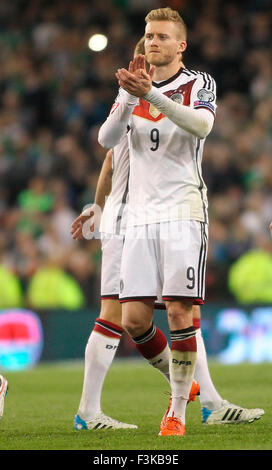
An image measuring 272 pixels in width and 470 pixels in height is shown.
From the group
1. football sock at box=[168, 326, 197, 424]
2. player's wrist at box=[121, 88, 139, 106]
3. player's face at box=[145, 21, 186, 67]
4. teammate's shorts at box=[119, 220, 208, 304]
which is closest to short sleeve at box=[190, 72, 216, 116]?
player's face at box=[145, 21, 186, 67]

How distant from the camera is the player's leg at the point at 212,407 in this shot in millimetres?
6398

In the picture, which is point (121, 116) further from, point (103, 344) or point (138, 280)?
point (103, 344)

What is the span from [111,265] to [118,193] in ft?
1.48

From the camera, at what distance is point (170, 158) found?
5.89 metres

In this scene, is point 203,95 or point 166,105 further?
point 203,95

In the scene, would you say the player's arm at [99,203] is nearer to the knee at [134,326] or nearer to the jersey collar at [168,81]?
the jersey collar at [168,81]

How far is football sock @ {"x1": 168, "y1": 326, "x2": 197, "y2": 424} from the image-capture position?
5.76m

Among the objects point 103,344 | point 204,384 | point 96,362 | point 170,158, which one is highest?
point 170,158

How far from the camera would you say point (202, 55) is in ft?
56.3

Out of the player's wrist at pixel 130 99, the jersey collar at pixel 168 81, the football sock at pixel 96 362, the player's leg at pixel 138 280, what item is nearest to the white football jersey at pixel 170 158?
the jersey collar at pixel 168 81

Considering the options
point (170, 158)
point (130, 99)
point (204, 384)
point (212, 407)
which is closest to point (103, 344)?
point (204, 384)

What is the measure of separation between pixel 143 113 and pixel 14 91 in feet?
37.2
